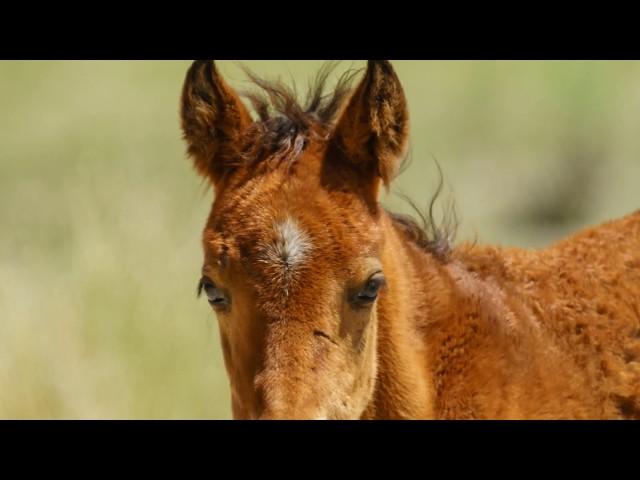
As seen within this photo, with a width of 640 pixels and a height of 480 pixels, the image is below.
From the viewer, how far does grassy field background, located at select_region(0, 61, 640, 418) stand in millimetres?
7734

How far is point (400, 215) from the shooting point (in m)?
4.44

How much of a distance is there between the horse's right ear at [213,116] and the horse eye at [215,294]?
54cm

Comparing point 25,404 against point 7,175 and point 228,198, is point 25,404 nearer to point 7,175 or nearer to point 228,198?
point 228,198

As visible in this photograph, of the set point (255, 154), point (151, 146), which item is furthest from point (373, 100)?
point (151, 146)

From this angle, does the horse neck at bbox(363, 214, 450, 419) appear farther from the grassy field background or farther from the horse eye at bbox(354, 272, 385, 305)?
the grassy field background

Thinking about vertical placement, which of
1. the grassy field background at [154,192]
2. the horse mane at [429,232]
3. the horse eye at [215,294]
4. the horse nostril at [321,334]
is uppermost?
the grassy field background at [154,192]

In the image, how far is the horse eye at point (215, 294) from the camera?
3.50 meters

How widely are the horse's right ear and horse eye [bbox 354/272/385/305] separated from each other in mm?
761

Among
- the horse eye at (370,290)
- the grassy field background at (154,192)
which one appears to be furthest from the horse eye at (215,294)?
the grassy field background at (154,192)

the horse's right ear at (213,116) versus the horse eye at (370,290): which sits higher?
the horse's right ear at (213,116)

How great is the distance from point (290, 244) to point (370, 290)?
0.34 meters

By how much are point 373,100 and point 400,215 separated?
814 millimetres

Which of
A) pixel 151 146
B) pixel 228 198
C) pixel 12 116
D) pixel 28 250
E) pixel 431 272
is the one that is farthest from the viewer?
pixel 12 116

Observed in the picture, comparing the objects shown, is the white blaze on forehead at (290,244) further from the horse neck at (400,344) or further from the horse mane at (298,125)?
the horse neck at (400,344)
